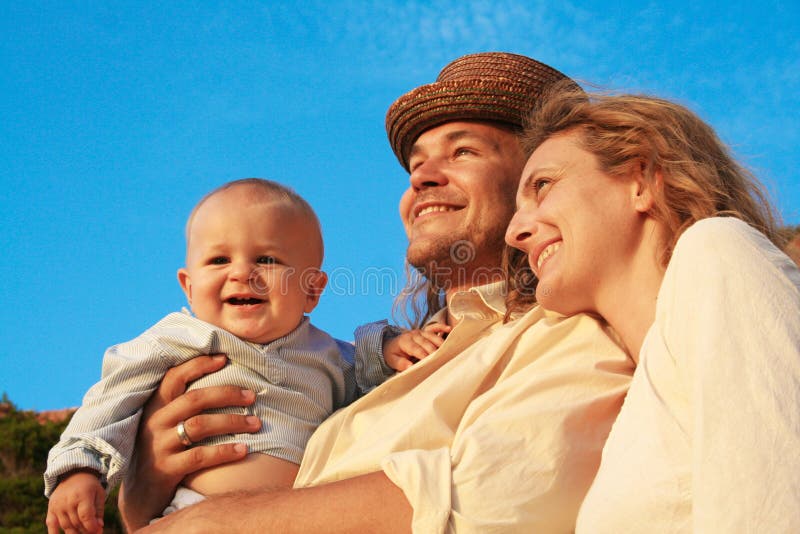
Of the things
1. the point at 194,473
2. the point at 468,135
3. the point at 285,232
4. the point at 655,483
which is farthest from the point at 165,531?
the point at 468,135

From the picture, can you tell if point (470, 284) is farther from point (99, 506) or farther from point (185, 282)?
point (99, 506)

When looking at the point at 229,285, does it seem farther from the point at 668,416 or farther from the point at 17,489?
the point at 17,489

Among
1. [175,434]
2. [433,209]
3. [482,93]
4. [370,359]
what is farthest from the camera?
[433,209]

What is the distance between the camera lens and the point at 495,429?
2.45 metres

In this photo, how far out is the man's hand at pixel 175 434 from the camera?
3195 mm

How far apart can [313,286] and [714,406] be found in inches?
94.9

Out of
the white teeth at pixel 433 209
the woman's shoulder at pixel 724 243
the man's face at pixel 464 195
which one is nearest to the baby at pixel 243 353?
the man's face at pixel 464 195

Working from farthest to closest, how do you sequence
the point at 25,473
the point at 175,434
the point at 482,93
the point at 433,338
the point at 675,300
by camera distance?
the point at 25,473
the point at 482,93
the point at 433,338
the point at 175,434
the point at 675,300

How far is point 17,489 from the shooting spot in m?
10.7

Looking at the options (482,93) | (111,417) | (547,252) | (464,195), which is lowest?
(111,417)

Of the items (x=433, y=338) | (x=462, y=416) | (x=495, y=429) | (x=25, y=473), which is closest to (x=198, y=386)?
(x=433, y=338)

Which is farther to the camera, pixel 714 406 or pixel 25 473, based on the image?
pixel 25 473

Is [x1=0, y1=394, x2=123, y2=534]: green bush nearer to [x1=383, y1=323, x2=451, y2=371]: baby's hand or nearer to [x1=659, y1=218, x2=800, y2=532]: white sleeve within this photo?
[x1=383, y1=323, x2=451, y2=371]: baby's hand

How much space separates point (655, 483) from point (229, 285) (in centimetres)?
212
